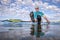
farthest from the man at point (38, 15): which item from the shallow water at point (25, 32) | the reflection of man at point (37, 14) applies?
the shallow water at point (25, 32)

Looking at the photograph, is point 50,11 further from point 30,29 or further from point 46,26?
point 30,29

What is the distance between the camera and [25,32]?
98.7 inches

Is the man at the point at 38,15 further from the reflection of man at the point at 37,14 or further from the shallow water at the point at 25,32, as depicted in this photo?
the shallow water at the point at 25,32

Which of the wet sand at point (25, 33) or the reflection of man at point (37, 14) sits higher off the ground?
the reflection of man at point (37, 14)

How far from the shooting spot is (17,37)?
95.7 inches

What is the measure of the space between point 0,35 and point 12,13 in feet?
1.49

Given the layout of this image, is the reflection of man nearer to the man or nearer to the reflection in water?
the man

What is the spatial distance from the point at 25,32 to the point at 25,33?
0.07 ft

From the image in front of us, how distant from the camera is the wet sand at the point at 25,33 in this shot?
2.40 m

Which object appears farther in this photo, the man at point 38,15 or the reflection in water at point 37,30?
the man at point 38,15

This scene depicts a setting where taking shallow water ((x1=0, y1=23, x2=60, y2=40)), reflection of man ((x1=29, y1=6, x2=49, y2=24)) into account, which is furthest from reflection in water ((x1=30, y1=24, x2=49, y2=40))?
reflection of man ((x1=29, y1=6, x2=49, y2=24))

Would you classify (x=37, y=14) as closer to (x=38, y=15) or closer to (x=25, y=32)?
(x=38, y=15)

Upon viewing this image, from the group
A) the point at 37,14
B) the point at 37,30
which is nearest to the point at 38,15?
the point at 37,14

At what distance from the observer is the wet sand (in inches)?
94.4
